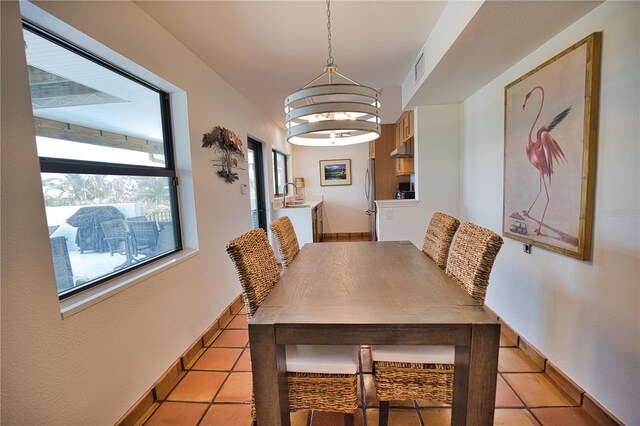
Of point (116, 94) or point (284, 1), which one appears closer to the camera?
point (284, 1)

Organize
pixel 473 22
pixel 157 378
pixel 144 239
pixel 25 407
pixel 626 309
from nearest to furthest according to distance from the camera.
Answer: pixel 25 407, pixel 626 309, pixel 473 22, pixel 157 378, pixel 144 239

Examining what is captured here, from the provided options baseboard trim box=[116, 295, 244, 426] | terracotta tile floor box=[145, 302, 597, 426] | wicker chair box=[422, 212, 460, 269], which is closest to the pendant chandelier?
wicker chair box=[422, 212, 460, 269]

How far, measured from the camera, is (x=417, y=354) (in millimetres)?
1183

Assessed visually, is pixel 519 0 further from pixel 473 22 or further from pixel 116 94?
pixel 116 94

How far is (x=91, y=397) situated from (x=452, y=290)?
1.74 m

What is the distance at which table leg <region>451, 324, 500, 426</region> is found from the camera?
979 millimetres

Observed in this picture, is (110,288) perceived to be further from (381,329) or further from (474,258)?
(474,258)

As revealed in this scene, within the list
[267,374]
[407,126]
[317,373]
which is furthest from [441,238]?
[407,126]

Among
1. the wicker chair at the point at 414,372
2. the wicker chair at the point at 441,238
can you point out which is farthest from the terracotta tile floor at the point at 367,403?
the wicker chair at the point at 441,238

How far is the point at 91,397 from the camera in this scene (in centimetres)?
126

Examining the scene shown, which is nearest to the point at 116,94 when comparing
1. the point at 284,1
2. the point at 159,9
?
the point at 159,9

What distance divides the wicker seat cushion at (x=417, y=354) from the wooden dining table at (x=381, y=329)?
0.06 metres

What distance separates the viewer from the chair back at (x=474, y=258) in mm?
1278

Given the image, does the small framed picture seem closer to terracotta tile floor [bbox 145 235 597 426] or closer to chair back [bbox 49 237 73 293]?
terracotta tile floor [bbox 145 235 597 426]
